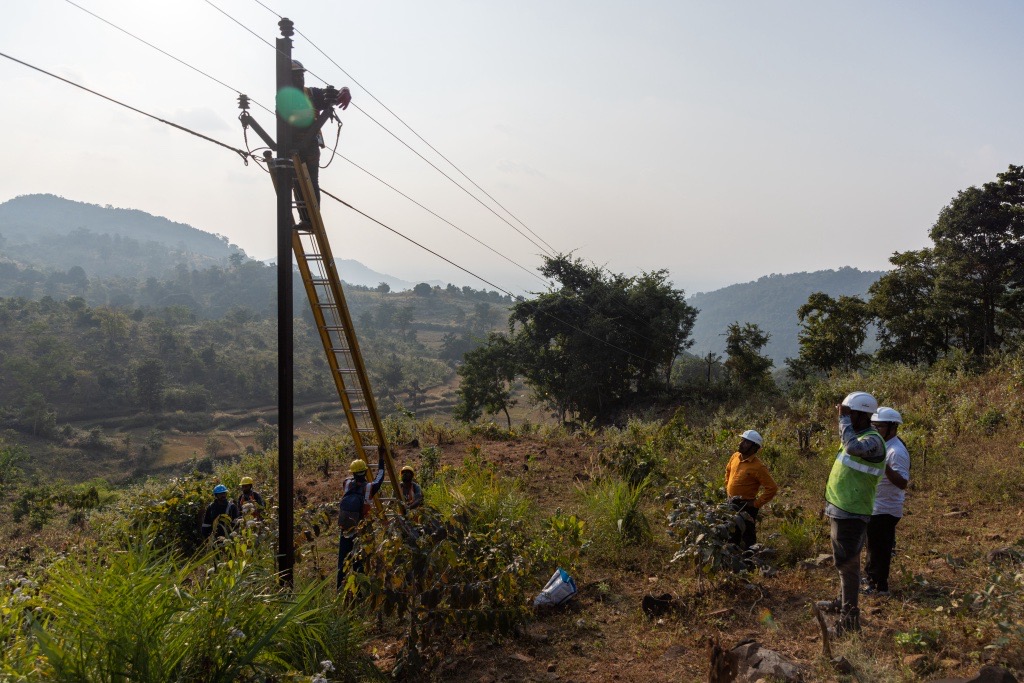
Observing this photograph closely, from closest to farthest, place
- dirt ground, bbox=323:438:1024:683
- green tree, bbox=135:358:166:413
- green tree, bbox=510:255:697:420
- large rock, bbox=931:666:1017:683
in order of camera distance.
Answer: large rock, bbox=931:666:1017:683 < dirt ground, bbox=323:438:1024:683 < green tree, bbox=510:255:697:420 < green tree, bbox=135:358:166:413

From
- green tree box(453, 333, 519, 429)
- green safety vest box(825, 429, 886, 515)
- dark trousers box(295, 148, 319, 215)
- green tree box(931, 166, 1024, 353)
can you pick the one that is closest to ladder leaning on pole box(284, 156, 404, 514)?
dark trousers box(295, 148, 319, 215)

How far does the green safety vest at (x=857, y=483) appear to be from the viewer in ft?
16.3

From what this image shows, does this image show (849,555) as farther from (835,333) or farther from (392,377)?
(392,377)

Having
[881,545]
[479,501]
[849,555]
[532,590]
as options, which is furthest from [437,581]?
[881,545]

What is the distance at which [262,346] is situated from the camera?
101312 mm

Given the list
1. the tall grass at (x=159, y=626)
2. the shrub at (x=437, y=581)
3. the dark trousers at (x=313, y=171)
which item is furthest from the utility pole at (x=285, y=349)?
the tall grass at (x=159, y=626)

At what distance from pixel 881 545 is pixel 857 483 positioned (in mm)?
1151

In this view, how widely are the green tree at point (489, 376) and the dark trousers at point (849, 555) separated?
26.9 metres

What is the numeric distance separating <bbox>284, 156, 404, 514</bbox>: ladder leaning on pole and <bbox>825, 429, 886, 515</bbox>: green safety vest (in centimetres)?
461

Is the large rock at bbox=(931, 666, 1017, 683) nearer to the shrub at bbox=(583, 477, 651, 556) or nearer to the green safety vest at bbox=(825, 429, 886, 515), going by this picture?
the green safety vest at bbox=(825, 429, 886, 515)

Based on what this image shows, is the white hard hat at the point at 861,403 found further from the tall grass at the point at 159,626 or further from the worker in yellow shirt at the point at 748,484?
the tall grass at the point at 159,626

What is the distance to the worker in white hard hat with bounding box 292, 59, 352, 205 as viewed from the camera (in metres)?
7.77

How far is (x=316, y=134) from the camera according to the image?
315 inches

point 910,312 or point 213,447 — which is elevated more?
point 910,312
